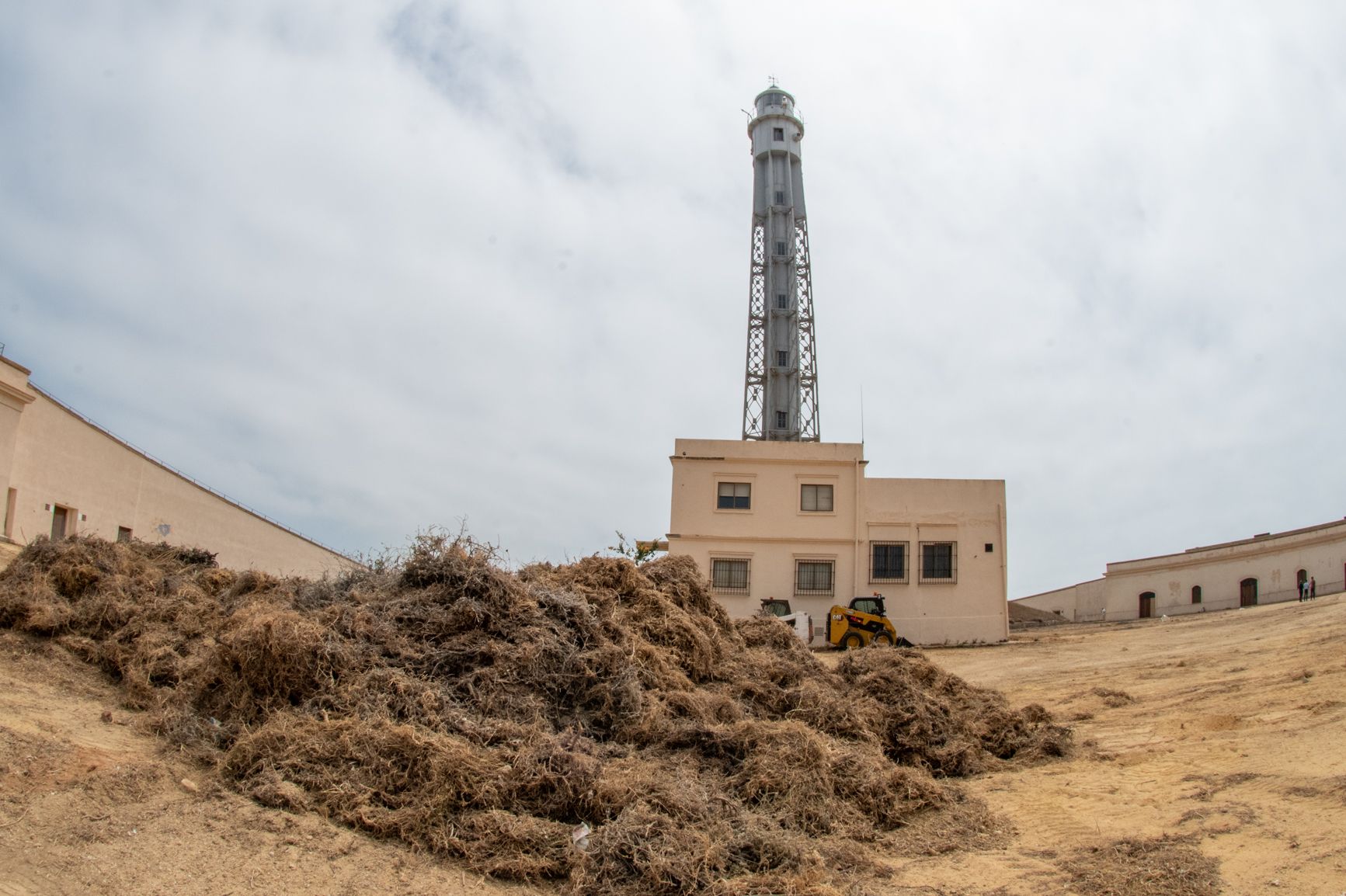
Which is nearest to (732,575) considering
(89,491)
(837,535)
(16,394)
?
(837,535)

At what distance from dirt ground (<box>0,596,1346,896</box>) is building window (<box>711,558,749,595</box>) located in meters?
15.6

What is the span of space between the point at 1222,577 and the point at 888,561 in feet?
49.3

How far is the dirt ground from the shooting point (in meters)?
6.02

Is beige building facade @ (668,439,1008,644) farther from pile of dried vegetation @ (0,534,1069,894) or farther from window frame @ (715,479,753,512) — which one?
pile of dried vegetation @ (0,534,1069,894)

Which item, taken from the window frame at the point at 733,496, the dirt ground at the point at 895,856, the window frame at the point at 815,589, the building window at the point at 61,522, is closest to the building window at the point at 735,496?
the window frame at the point at 733,496

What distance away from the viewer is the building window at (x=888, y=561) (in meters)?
26.9

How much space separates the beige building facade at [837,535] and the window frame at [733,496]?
0.08 feet

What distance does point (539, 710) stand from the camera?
8.25 metres

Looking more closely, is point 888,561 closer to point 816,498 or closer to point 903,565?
point 903,565

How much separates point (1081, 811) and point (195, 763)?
683 centimetres

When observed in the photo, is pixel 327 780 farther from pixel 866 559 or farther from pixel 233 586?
pixel 866 559

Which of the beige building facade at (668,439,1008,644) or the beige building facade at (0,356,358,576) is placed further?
the beige building facade at (668,439,1008,644)

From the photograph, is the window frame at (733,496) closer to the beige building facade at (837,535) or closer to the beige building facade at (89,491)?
the beige building facade at (837,535)

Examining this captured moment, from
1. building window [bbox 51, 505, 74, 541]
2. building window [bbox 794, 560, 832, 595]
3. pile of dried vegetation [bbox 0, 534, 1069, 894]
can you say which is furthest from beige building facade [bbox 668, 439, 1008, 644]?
pile of dried vegetation [bbox 0, 534, 1069, 894]
